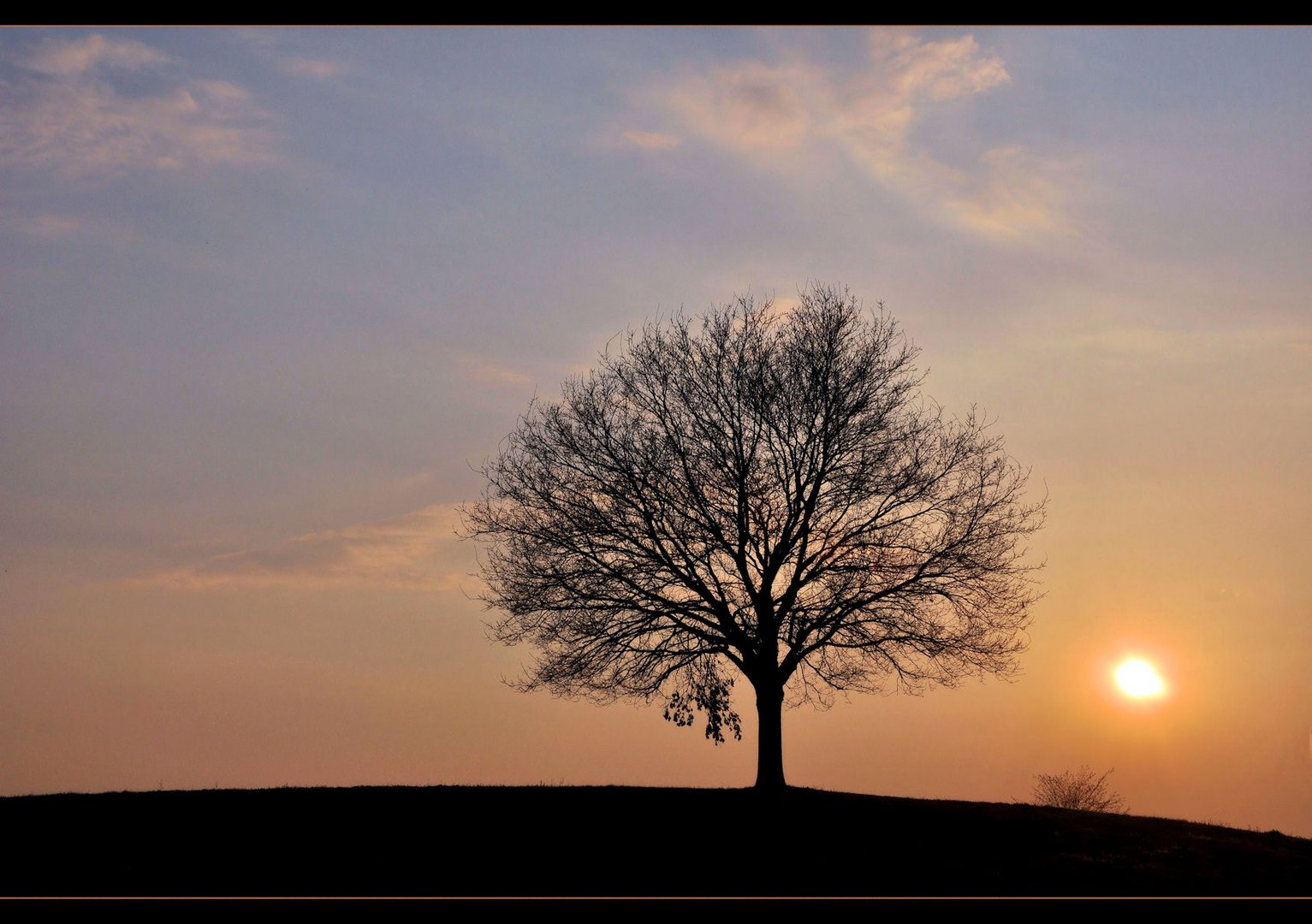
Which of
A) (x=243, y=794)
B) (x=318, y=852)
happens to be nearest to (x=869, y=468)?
(x=318, y=852)

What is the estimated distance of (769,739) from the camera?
90.7ft

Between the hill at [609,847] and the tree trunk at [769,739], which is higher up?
the tree trunk at [769,739]

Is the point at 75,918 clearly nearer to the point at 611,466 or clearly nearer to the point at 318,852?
the point at 318,852

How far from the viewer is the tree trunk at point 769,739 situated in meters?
27.6

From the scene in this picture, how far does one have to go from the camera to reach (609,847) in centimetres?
2230

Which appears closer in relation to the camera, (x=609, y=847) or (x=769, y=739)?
(x=609, y=847)

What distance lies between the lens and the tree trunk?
27562mm

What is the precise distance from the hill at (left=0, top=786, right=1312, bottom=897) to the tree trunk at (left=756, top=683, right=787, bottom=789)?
1.95 feet

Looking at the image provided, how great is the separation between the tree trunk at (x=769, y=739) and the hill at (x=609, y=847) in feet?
1.95

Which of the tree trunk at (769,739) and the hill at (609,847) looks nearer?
the hill at (609,847)

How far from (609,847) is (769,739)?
660 centimetres

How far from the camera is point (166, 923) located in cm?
486
